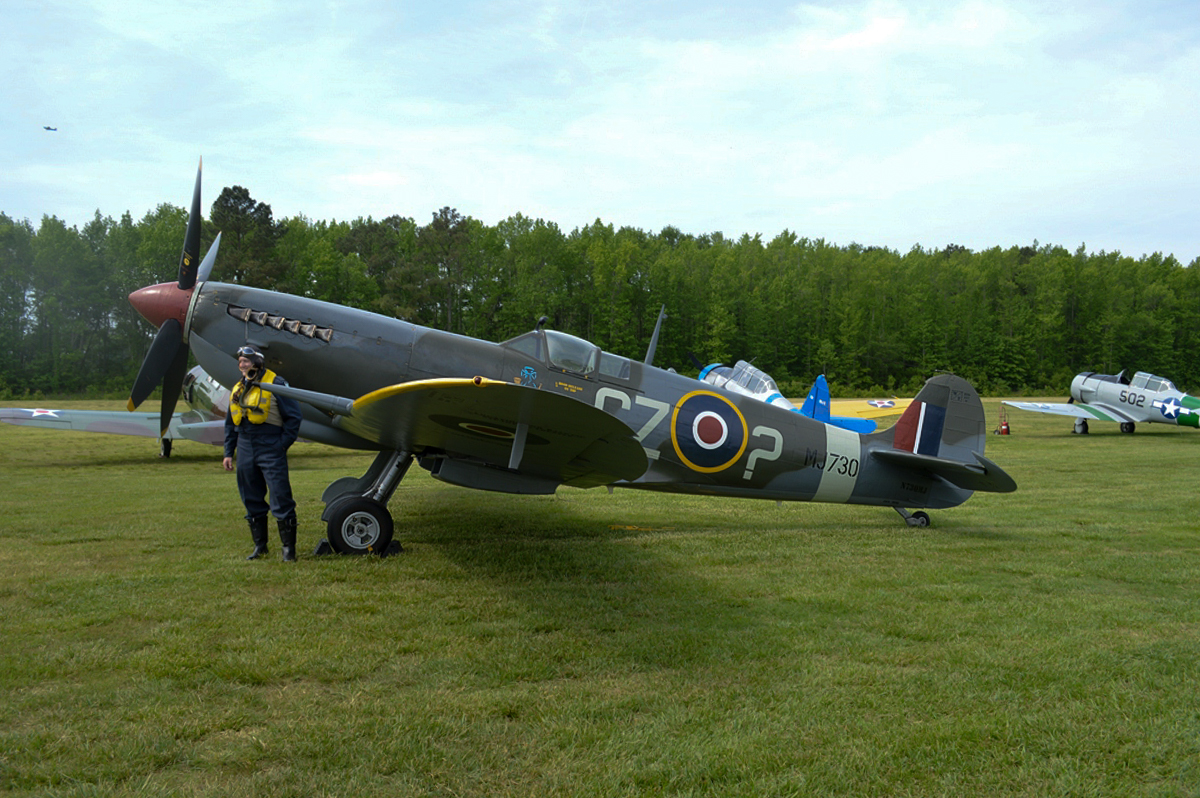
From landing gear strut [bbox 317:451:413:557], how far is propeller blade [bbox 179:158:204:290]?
96.6 inches

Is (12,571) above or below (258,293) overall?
below

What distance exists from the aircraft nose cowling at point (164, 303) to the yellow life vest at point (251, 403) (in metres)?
1.38

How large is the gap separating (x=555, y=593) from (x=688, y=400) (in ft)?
7.84

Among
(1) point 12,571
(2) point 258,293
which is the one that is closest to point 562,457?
(2) point 258,293

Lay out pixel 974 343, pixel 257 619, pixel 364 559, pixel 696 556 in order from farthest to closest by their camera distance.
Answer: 1. pixel 974 343
2. pixel 696 556
3. pixel 364 559
4. pixel 257 619

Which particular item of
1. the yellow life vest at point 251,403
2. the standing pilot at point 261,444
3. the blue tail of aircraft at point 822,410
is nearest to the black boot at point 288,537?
the standing pilot at point 261,444

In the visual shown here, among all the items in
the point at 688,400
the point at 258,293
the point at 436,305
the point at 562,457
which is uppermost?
the point at 436,305

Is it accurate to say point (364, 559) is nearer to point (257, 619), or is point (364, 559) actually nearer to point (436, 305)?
point (257, 619)

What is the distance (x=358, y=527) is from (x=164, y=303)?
271 cm

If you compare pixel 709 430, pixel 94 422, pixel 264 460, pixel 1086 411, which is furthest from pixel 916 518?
pixel 1086 411

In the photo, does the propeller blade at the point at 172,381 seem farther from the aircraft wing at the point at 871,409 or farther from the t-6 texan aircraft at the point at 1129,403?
the t-6 texan aircraft at the point at 1129,403

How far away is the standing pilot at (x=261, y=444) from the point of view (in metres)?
5.36

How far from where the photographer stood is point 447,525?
7.05m

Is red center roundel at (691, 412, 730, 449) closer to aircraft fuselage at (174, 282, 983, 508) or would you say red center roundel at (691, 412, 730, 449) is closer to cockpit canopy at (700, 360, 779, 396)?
aircraft fuselage at (174, 282, 983, 508)
